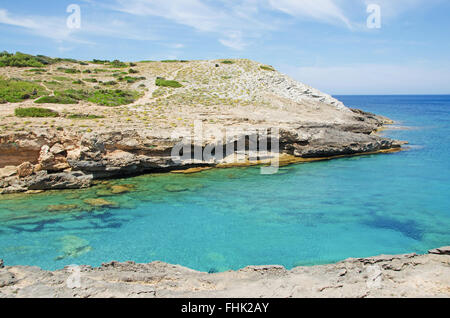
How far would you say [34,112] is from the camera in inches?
908

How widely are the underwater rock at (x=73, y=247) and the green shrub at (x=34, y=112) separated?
1416 cm

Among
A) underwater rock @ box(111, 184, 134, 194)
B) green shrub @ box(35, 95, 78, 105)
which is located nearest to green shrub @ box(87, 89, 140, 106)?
green shrub @ box(35, 95, 78, 105)

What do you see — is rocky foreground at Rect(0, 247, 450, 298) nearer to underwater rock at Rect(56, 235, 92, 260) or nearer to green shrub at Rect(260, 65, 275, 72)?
underwater rock at Rect(56, 235, 92, 260)

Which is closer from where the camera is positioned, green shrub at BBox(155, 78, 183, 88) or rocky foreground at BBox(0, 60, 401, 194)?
rocky foreground at BBox(0, 60, 401, 194)

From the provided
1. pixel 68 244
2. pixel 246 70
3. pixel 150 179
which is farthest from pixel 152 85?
pixel 68 244

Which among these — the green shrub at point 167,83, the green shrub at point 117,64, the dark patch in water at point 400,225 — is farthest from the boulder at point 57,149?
the green shrub at point 117,64

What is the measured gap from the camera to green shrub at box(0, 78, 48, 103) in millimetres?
26670

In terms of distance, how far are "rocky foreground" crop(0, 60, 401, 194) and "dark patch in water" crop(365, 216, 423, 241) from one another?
11589mm

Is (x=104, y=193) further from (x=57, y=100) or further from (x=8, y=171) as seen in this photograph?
(x=57, y=100)

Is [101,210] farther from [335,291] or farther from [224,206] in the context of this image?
[335,291]

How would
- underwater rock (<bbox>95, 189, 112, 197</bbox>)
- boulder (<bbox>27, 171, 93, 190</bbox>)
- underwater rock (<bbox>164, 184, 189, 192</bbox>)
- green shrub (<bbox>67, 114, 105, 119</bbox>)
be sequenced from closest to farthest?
underwater rock (<bbox>95, 189, 112, 197</bbox>) < boulder (<bbox>27, 171, 93, 190</bbox>) < underwater rock (<bbox>164, 184, 189, 192</bbox>) < green shrub (<bbox>67, 114, 105, 119</bbox>)

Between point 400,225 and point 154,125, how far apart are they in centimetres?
1758

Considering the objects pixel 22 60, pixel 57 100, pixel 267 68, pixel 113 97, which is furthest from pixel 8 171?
pixel 267 68

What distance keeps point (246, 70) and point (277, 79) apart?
19.1 ft
